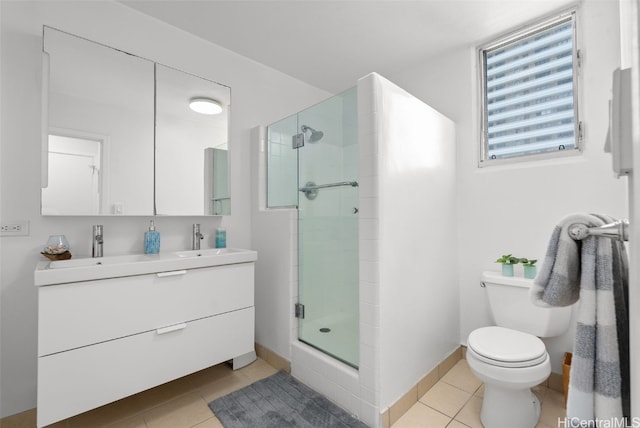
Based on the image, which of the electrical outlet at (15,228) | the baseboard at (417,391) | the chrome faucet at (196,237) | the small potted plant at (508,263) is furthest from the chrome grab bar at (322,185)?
the electrical outlet at (15,228)

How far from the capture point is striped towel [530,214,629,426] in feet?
1.91

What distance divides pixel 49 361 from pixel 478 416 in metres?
2.12

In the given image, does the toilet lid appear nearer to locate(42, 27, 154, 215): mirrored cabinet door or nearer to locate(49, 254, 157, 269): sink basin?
locate(49, 254, 157, 269): sink basin

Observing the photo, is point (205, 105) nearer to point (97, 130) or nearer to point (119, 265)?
point (97, 130)

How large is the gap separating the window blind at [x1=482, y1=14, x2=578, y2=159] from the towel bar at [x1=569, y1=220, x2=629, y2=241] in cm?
163

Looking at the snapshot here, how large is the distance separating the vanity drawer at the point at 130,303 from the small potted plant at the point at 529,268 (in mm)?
1791

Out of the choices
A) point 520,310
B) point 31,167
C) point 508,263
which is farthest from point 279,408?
point 31,167

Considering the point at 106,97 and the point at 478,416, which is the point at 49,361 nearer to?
the point at 106,97

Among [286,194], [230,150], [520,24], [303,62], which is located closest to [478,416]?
[286,194]

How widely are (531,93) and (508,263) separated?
1.18 m

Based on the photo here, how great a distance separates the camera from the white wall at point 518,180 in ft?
5.66

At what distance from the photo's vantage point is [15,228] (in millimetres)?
1526

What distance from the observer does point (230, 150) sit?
2322 mm

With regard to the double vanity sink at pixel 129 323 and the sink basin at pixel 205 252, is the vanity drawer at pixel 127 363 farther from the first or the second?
the sink basin at pixel 205 252
